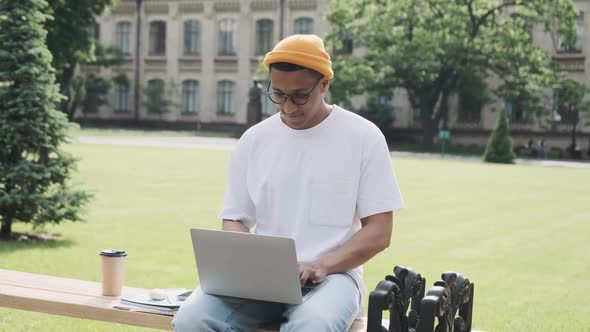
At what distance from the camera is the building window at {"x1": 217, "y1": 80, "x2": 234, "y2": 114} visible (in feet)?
166

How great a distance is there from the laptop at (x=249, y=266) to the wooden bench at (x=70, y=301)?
247 millimetres

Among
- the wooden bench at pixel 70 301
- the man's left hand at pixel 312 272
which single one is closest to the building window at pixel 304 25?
the wooden bench at pixel 70 301

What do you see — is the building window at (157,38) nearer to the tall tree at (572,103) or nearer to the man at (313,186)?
the tall tree at (572,103)

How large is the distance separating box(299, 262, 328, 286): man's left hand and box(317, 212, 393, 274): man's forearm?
0.10 ft

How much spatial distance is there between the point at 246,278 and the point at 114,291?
109 cm

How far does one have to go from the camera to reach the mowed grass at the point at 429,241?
7.43 m

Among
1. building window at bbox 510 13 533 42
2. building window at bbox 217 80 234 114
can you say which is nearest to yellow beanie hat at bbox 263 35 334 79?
building window at bbox 510 13 533 42

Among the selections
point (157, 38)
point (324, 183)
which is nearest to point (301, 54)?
point (324, 183)

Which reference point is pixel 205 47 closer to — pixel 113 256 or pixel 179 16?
pixel 179 16

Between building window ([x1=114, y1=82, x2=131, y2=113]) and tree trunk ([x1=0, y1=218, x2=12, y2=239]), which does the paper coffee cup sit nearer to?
tree trunk ([x1=0, y1=218, x2=12, y2=239])

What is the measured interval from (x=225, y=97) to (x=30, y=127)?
41525mm

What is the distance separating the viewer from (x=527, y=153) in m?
40.5

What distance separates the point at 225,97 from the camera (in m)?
50.8

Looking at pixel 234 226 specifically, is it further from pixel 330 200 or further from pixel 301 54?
pixel 301 54
